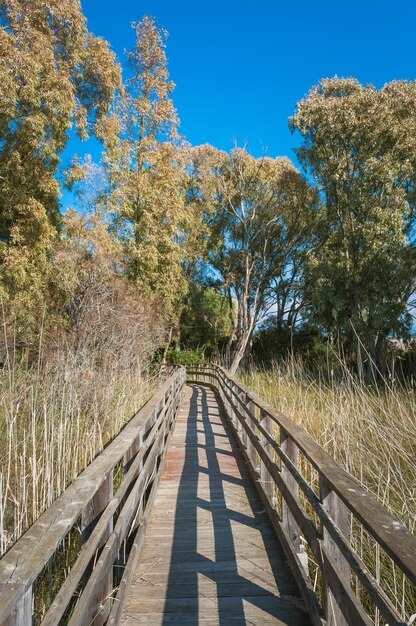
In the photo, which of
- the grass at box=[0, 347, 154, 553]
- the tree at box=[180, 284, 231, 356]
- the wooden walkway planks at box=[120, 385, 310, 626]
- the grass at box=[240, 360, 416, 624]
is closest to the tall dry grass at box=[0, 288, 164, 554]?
the grass at box=[0, 347, 154, 553]

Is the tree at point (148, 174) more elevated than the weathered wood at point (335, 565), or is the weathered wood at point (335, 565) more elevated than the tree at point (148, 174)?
the tree at point (148, 174)

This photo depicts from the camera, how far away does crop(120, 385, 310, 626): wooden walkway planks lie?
2670 millimetres

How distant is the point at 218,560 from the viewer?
3.37m

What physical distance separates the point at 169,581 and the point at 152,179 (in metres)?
18.0

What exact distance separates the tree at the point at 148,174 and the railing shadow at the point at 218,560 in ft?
45.2

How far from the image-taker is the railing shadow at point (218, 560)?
8.89 feet

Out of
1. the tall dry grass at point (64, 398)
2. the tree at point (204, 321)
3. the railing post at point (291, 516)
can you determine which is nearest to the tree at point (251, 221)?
the tree at point (204, 321)

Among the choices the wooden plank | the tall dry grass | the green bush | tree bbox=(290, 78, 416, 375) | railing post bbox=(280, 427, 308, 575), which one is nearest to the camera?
the wooden plank

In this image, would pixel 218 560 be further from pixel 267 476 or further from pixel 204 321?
pixel 204 321

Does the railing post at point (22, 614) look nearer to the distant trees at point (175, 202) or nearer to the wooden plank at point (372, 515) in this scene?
the wooden plank at point (372, 515)

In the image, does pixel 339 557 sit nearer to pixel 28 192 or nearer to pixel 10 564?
pixel 10 564

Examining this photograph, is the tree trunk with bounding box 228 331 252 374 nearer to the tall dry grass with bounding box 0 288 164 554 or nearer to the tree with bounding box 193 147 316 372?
the tree with bounding box 193 147 316 372

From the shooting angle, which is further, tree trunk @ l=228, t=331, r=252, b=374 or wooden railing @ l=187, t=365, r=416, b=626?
tree trunk @ l=228, t=331, r=252, b=374

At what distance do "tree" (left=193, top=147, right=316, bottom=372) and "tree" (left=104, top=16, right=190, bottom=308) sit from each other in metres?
6.14
